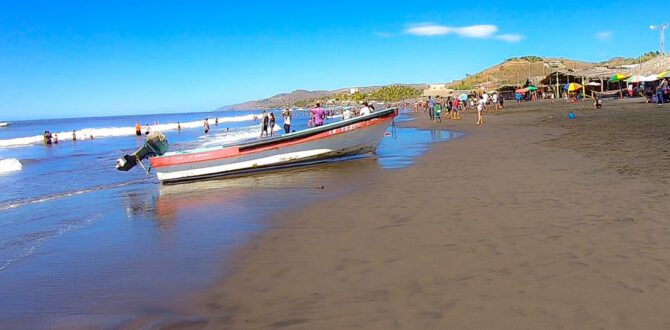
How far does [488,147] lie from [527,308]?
11.1 metres

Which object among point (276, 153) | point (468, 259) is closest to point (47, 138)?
point (276, 153)

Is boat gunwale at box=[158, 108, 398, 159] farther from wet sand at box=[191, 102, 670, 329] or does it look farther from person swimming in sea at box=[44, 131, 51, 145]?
person swimming in sea at box=[44, 131, 51, 145]

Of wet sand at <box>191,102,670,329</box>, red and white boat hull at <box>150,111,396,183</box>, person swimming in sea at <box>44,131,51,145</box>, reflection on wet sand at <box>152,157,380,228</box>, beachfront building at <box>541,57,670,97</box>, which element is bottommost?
wet sand at <box>191,102,670,329</box>

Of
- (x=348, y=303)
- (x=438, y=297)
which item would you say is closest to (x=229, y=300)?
(x=348, y=303)

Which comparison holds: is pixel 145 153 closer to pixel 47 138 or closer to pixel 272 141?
pixel 272 141

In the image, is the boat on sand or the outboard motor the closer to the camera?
the boat on sand

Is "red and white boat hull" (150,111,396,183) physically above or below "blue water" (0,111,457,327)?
above

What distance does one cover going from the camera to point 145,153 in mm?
12062

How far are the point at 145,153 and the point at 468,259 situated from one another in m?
9.89

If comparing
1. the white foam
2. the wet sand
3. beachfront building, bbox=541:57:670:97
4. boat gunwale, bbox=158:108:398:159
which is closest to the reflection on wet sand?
boat gunwale, bbox=158:108:398:159

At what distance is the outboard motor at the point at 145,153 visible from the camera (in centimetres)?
1195

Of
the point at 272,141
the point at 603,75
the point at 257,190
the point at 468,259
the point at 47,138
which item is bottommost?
the point at 468,259

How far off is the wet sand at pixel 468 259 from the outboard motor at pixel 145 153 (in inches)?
244

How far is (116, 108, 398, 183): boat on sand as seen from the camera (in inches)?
466
